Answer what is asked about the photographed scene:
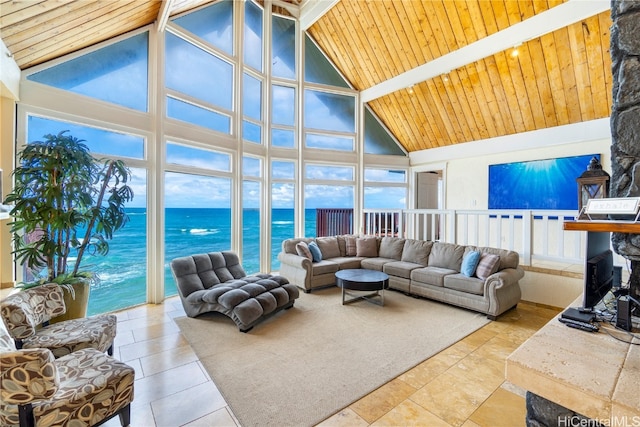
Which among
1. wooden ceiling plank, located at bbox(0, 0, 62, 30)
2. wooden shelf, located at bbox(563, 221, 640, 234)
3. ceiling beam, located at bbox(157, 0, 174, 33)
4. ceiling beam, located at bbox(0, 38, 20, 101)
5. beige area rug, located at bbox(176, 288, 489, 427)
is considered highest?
ceiling beam, located at bbox(157, 0, 174, 33)

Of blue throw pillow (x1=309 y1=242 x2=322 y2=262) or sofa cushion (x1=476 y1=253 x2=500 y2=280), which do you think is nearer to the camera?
sofa cushion (x1=476 y1=253 x2=500 y2=280)

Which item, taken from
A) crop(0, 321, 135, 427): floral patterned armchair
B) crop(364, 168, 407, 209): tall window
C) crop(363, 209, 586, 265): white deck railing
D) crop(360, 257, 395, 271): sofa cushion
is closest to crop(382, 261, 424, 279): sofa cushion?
crop(360, 257, 395, 271): sofa cushion

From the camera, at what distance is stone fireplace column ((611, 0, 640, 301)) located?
1.65 m

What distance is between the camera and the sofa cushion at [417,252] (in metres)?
5.07

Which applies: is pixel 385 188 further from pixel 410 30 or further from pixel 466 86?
pixel 410 30

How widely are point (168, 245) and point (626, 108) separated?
5458mm

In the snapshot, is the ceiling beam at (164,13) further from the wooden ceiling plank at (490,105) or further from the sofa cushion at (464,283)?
the sofa cushion at (464,283)

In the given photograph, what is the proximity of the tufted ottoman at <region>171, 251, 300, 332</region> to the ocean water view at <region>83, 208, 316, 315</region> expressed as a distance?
34.2 inches

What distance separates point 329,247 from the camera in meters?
5.76

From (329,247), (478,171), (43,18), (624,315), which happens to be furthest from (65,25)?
(478,171)

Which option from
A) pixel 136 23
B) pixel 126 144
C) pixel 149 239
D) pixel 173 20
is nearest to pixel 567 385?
pixel 149 239

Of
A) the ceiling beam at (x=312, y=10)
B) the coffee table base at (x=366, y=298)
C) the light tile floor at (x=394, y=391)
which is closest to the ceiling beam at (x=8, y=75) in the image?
the light tile floor at (x=394, y=391)

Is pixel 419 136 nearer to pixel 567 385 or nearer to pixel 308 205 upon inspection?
pixel 308 205

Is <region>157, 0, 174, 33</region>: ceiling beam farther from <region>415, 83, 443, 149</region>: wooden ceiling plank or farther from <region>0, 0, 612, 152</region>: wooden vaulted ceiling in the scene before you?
<region>415, 83, 443, 149</region>: wooden ceiling plank
